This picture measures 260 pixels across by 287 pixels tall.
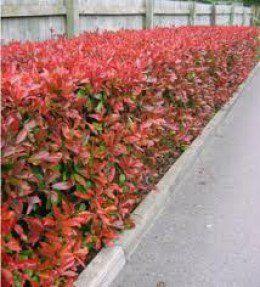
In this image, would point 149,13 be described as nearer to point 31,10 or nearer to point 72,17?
point 72,17

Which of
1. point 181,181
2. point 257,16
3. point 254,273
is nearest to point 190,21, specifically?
point 181,181

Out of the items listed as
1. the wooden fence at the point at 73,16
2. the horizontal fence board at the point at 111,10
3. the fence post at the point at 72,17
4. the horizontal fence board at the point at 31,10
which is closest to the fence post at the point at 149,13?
the wooden fence at the point at 73,16

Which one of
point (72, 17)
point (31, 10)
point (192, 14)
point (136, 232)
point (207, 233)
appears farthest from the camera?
point (192, 14)

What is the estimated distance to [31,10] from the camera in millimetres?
6543

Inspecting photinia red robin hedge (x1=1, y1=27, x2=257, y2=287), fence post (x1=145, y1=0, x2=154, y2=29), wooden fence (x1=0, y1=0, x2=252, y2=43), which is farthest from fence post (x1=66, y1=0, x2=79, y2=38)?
fence post (x1=145, y1=0, x2=154, y2=29)

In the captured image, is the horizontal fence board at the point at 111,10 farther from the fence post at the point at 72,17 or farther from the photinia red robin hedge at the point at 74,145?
the photinia red robin hedge at the point at 74,145

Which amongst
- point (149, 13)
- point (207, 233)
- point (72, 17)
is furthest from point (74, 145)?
point (149, 13)

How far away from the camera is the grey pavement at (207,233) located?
161 inches

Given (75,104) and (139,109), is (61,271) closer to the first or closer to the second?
(75,104)

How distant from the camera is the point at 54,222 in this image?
10.8 ft

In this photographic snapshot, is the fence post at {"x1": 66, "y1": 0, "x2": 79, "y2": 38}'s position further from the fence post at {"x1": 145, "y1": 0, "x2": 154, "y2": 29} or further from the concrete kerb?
the fence post at {"x1": 145, "y1": 0, "x2": 154, "y2": 29}

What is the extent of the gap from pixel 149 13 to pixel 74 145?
8.38m

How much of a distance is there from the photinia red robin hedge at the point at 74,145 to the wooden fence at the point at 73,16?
806mm

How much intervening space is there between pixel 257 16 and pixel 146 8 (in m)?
28.8
